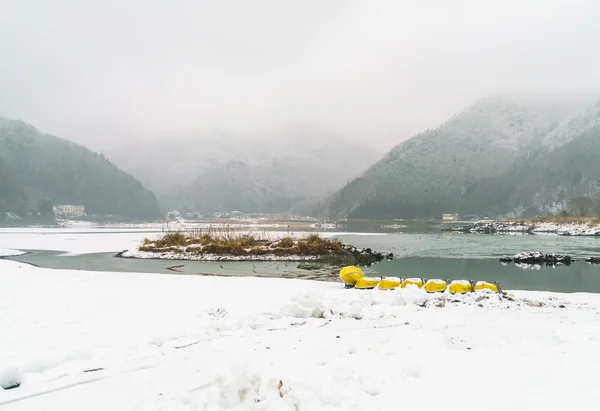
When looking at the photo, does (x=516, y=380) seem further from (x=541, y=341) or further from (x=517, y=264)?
(x=517, y=264)

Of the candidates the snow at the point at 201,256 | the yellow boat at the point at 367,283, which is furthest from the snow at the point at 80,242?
the yellow boat at the point at 367,283

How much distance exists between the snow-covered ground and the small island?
22032 millimetres

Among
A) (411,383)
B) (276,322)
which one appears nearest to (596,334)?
(411,383)

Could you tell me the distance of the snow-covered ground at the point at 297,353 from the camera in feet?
16.9

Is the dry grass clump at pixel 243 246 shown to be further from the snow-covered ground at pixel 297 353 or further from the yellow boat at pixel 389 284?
the snow-covered ground at pixel 297 353

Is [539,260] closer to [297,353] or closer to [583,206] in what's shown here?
[297,353]

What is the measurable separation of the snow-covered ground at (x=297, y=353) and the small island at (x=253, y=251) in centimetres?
2203

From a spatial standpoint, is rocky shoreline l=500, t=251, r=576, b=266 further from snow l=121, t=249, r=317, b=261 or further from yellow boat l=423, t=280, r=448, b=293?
yellow boat l=423, t=280, r=448, b=293

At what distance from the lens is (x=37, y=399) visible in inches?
206

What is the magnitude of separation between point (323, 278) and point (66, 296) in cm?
1404

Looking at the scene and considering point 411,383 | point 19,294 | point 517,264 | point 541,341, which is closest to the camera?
point 411,383

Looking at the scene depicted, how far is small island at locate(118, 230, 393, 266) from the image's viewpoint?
34.7 metres

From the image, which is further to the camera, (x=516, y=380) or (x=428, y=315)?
(x=428, y=315)

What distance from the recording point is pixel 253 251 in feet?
118
